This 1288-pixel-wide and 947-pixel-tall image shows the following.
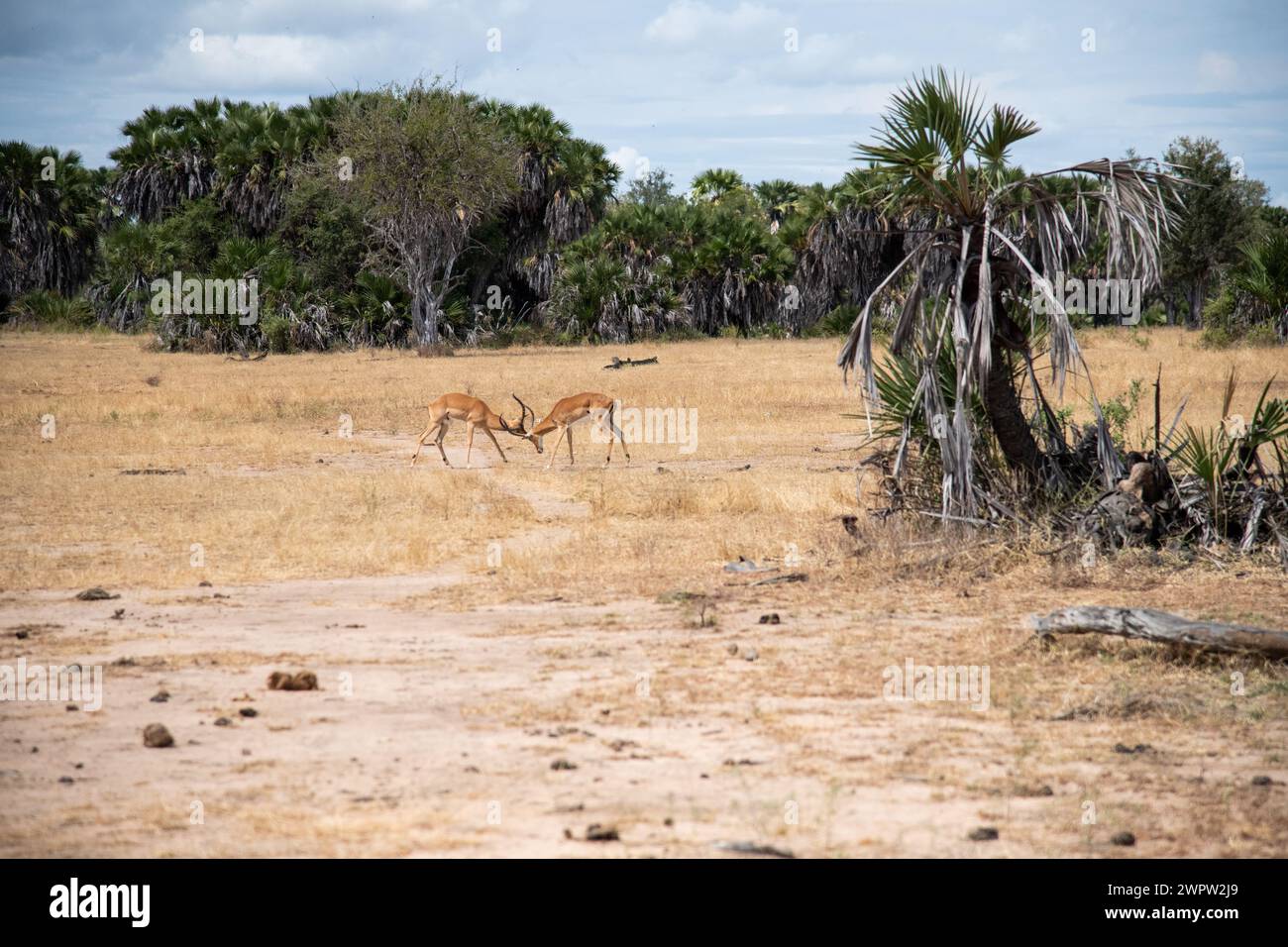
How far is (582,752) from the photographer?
6516 millimetres

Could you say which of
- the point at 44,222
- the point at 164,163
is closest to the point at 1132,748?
the point at 164,163

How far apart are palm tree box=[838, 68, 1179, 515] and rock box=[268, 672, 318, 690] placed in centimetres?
535

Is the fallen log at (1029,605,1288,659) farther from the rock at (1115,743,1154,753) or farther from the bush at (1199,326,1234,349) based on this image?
the bush at (1199,326,1234,349)

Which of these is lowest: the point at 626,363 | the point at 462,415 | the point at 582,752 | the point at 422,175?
the point at 582,752

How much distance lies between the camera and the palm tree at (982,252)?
35.7 ft

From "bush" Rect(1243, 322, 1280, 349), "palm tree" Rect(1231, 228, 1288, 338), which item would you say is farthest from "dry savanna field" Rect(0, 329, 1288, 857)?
"palm tree" Rect(1231, 228, 1288, 338)

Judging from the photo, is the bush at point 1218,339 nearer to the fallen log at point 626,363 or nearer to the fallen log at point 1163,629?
the fallen log at point 626,363

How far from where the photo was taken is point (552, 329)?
49500mm

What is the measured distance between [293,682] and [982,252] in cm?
649

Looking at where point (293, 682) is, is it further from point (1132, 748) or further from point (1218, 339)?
point (1218, 339)

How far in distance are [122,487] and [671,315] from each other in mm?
34344
